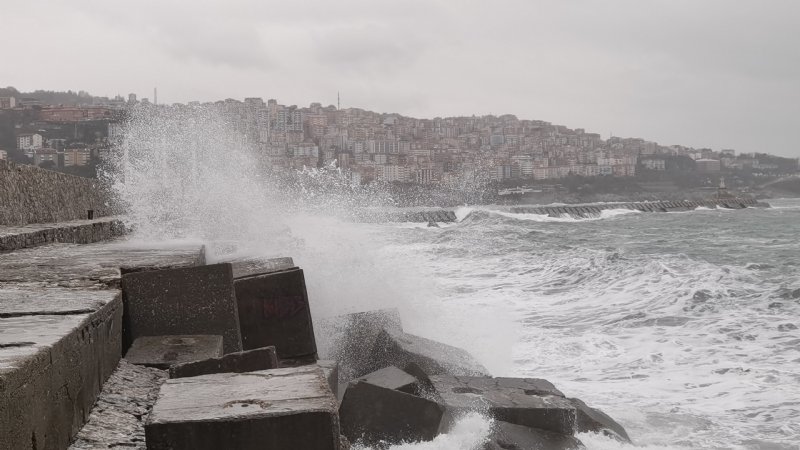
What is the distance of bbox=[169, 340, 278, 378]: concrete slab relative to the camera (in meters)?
2.44

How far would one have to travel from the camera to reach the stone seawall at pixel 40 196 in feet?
20.4

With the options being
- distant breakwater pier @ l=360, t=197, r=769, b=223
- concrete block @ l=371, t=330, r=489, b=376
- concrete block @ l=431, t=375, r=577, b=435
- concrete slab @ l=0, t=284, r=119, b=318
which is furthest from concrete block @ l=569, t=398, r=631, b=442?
distant breakwater pier @ l=360, t=197, r=769, b=223

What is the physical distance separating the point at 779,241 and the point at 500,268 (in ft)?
48.7

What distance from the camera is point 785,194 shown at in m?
116

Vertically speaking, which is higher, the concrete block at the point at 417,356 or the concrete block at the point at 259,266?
the concrete block at the point at 259,266

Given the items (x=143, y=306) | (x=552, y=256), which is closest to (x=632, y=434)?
(x=143, y=306)

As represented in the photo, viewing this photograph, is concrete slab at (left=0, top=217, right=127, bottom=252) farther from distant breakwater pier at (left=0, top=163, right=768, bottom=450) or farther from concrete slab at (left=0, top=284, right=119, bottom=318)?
concrete slab at (left=0, top=284, right=119, bottom=318)

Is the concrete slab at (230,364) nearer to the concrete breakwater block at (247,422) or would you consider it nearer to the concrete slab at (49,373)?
the concrete slab at (49,373)

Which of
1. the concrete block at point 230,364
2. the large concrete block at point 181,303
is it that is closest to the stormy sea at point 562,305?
the large concrete block at point 181,303

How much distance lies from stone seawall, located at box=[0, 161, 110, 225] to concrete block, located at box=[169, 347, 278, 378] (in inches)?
171

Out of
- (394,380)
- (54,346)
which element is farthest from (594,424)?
(54,346)

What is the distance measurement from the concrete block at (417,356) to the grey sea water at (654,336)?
43.1 inches

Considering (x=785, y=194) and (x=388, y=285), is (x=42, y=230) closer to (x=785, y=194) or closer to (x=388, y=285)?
(x=388, y=285)

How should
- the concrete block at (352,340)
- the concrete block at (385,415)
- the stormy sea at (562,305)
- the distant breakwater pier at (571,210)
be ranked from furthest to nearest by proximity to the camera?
the distant breakwater pier at (571,210), the stormy sea at (562,305), the concrete block at (352,340), the concrete block at (385,415)
